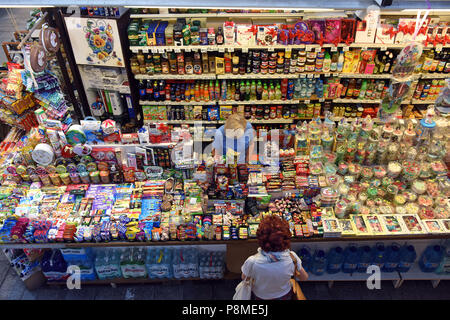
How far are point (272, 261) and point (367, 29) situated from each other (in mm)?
4002

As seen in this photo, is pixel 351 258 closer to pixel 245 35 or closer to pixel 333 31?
pixel 333 31

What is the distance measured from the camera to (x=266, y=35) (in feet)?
17.3

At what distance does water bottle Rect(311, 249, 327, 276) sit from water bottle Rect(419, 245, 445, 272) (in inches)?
48.9

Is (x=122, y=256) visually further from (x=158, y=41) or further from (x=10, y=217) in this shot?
(x=158, y=41)

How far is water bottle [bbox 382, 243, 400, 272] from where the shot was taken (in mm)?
4289

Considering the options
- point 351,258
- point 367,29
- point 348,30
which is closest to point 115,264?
point 351,258

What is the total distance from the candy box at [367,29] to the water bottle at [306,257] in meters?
3.23

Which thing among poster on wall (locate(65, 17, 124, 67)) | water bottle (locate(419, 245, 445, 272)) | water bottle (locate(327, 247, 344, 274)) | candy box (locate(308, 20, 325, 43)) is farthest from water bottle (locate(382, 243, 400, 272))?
poster on wall (locate(65, 17, 124, 67))

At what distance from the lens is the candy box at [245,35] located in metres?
5.25

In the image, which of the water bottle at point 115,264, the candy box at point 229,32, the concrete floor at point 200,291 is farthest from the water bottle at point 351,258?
the candy box at point 229,32

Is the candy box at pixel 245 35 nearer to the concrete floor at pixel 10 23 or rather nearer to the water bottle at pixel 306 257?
the water bottle at pixel 306 257

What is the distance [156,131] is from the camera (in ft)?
14.1

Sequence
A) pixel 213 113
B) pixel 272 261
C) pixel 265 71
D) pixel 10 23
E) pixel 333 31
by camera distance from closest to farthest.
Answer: pixel 272 261, pixel 333 31, pixel 265 71, pixel 213 113, pixel 10 23
